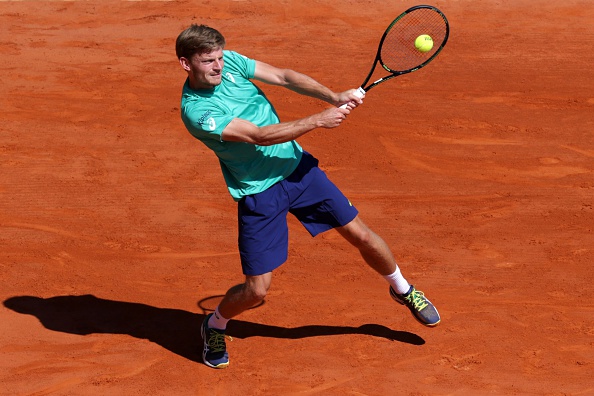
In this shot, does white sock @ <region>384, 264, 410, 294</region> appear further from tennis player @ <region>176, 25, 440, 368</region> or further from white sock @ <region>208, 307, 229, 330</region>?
white sock @ <region>208, 307, 229, 330</region>

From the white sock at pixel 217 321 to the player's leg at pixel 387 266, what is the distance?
1030 millimetres

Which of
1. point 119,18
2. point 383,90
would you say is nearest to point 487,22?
point 383,90

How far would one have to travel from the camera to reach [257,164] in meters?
6.08

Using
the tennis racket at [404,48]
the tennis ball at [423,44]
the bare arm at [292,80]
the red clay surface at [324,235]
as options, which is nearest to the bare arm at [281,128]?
the bare arm at [292,80]

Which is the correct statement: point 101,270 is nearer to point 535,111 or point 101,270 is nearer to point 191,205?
point 191,205

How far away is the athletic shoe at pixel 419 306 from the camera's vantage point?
21.7 ft

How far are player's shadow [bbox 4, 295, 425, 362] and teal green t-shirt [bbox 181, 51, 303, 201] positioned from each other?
4.36ft

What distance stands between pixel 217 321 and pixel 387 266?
4.14 feet

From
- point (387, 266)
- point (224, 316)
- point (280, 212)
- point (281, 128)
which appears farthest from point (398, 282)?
point (281, 128)

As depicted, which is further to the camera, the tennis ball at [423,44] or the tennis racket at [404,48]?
the tennis ball at [423,44]

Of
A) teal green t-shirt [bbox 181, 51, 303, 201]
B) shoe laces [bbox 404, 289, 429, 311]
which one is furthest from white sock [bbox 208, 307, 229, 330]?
shoe laces [bbox 404, 289, 429, 311]

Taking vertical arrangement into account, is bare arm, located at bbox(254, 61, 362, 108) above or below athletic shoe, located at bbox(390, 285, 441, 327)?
above

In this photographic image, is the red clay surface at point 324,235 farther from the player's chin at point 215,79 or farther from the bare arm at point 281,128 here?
the player's chin at point 215,79

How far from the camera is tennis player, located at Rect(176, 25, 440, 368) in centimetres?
574
